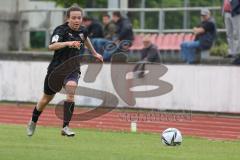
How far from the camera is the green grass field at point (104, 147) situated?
451 inches

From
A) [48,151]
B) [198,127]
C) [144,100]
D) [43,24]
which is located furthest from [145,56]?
[48,151]

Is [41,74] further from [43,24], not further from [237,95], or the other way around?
[237,95]

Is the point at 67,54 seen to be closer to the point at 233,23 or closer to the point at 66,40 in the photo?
the point at 66,40

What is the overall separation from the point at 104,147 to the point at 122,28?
10349mm

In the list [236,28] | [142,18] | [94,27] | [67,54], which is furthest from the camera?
[142,18]

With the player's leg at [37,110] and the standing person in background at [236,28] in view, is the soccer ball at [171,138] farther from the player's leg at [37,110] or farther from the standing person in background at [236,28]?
the standing person in background at [236,28]

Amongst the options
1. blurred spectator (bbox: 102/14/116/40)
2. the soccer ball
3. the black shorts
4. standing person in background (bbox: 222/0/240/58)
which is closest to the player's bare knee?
the black shorts

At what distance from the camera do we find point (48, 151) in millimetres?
11938

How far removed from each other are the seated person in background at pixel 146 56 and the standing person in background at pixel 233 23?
1946mm

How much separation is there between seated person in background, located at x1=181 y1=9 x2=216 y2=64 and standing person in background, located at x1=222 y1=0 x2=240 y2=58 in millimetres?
513

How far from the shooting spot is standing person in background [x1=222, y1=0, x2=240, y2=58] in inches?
824

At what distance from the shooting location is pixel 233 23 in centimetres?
2119

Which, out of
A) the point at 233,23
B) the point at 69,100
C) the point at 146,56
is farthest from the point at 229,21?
the point at 69,100

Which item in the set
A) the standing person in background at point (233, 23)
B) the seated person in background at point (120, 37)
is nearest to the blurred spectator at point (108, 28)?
the seated person in background at point (120, 37)
